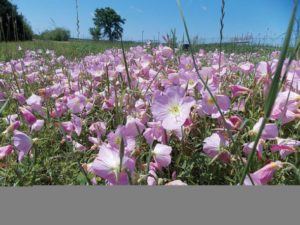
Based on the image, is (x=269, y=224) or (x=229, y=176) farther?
(x=229, y=176)

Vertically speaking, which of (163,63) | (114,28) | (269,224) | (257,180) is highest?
(114,28)

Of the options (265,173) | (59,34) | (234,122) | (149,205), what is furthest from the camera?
(59,34)

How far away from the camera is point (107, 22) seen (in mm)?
1174

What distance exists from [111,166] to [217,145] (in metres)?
0.24

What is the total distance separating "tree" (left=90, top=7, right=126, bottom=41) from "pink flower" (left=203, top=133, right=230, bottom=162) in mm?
468

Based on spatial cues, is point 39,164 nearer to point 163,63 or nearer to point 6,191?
point 6,191

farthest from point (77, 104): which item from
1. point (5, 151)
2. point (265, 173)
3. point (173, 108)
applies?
point (265, 173)

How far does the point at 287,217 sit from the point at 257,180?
15cm

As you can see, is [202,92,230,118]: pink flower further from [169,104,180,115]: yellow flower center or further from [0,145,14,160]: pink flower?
[0,145,14,160]: pink flower

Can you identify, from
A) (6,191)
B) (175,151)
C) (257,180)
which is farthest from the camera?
(175,151)

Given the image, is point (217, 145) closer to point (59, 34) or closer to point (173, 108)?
point (173, 108)

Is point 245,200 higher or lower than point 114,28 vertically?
lower

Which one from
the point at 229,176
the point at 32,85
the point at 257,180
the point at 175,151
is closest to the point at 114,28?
the point at 175,151

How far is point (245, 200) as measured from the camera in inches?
30.2
